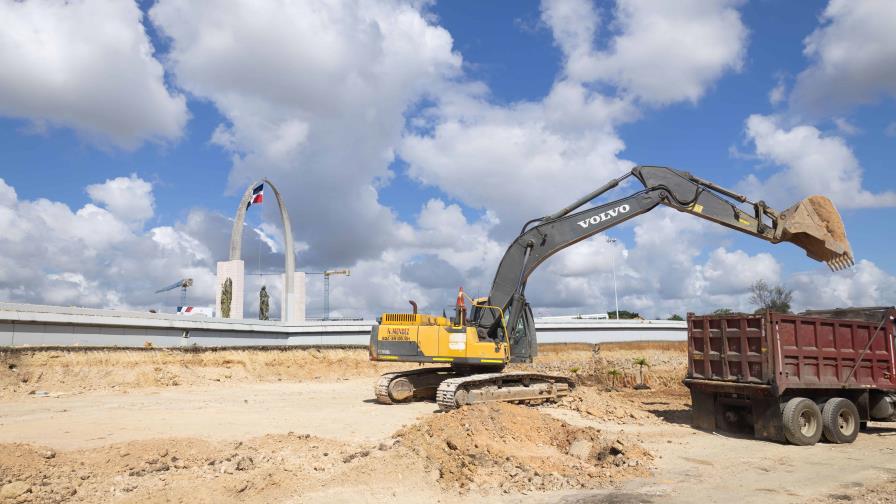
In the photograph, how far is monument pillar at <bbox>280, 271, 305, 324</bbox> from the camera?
3859cm

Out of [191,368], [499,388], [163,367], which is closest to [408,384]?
[499,388]

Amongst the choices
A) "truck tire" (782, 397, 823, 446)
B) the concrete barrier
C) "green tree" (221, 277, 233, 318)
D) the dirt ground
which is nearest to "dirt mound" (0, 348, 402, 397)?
the concrete barrier

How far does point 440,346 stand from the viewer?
16594 millimetres

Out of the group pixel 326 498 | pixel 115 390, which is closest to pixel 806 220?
pixel 326 498

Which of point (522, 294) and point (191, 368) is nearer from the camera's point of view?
point (522, 294)

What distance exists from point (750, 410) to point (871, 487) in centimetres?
431

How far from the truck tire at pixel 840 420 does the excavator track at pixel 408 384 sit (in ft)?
31.4

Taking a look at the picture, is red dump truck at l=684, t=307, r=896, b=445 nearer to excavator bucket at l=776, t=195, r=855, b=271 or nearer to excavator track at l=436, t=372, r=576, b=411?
excavator bucket at l=776, t=195, r=855, b=271

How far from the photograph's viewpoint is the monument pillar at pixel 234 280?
35.7m

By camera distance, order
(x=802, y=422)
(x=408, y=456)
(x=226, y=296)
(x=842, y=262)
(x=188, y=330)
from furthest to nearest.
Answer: (x=226, y=296) < (x=188, y=330) < (x=842, y=262) < (x=802, y=422) < (x=408, y=456)

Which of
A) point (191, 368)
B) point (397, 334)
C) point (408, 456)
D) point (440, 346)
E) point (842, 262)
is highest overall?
point (842, 262)

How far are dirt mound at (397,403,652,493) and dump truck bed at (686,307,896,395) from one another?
3.55 meters

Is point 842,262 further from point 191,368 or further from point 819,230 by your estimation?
point 191,368

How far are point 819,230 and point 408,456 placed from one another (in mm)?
11853
